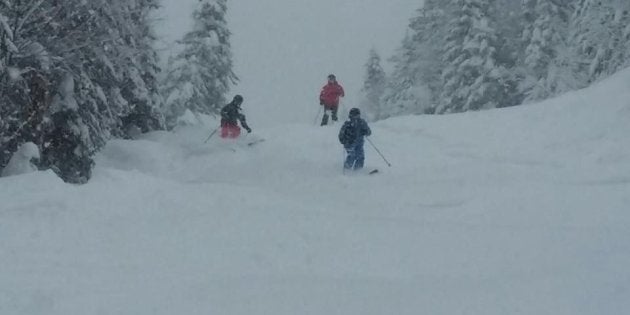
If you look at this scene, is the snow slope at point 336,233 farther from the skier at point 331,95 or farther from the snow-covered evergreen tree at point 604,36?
the skier at point 331,95

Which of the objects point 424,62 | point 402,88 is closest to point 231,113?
point 424,62

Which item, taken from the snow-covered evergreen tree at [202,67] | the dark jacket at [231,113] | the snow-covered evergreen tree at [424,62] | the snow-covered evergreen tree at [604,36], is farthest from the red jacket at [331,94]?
the snow-covered evergreen tree at [424,62]

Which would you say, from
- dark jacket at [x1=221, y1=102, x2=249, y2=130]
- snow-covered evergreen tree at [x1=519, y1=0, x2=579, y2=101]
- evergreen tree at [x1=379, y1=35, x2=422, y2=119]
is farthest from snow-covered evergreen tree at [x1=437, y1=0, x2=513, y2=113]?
dark jacket at [x1=221, y1=102, x2=249, y2=130]

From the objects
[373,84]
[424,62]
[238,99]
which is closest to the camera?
[238,99]

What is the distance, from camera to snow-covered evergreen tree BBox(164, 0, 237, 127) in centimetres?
3014

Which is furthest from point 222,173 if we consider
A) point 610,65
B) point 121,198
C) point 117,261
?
point 610,65

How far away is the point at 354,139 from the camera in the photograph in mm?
15984

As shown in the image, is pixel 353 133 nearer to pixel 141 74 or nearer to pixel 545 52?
pixel 141 74

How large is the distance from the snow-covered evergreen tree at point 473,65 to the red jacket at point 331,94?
10193 millimetres

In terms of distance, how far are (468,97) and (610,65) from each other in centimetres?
854

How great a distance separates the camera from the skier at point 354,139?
15992mm

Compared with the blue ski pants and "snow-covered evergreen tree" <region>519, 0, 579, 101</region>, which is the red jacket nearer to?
the blue ski pants

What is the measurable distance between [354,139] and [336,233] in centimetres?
589

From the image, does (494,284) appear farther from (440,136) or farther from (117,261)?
(440,136)
